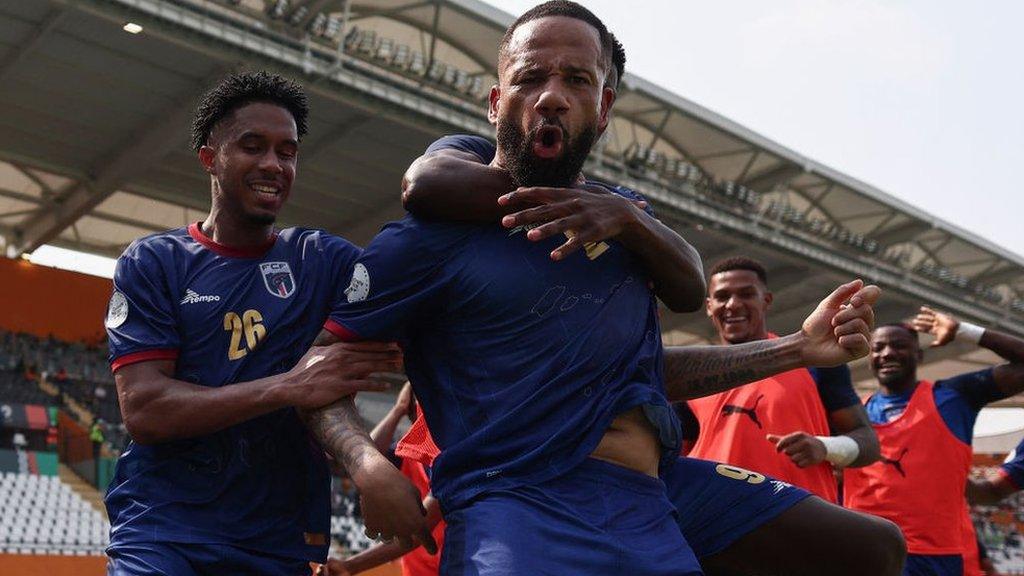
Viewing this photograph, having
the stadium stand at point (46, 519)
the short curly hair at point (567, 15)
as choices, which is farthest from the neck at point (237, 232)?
the stadium stand at point (46, 519)

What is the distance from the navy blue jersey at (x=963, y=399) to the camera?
22.2ft

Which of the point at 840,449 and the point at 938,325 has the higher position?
the point at 938,325

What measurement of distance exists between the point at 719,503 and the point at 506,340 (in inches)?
25.8

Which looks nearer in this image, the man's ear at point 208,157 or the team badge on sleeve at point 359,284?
the team badge on sleeve at point 359,284

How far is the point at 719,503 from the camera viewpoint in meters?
2.62

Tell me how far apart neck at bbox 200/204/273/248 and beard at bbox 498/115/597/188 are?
43.4 inches

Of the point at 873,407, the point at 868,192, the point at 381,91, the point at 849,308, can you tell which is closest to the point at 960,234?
the point at 868,192

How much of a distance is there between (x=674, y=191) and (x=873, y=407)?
18646mm

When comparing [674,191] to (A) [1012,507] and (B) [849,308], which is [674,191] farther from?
(B) [849,308]

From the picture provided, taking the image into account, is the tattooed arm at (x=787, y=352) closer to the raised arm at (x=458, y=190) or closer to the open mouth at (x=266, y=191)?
the raised arm at (x=458, y=190)

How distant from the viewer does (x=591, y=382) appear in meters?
2.42

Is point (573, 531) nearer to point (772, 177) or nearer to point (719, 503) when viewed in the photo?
point (719, 503)

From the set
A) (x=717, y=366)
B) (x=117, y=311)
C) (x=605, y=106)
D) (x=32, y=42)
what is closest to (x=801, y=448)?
(x=717, y=366)

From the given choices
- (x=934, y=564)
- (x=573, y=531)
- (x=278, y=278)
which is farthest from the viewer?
(x=934, y=564)
